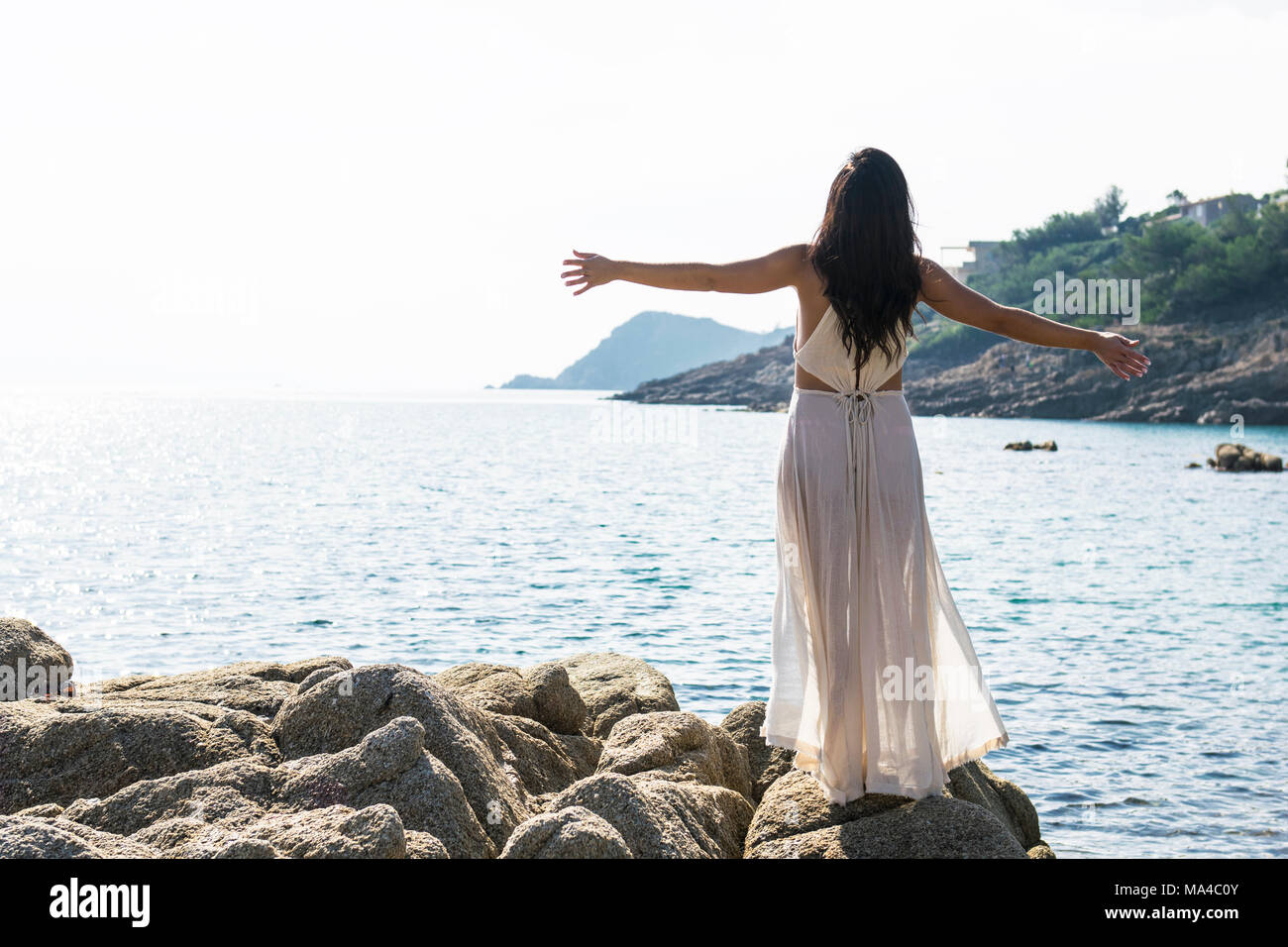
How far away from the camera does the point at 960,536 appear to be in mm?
30750

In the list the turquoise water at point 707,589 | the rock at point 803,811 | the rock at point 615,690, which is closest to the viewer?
the rock at point 803,811

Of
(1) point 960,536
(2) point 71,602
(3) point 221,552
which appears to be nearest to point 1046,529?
(1) point 960,536

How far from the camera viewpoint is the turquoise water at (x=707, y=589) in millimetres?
10742

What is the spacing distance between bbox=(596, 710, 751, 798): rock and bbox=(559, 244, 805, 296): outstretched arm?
8.26 ft

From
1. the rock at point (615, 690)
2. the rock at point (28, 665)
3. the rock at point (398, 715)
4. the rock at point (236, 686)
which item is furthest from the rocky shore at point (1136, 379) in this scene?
the rock at point (398, 715)

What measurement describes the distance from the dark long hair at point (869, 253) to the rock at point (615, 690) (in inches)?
145

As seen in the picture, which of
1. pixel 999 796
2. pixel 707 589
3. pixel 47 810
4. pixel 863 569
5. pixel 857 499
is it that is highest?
pixel 857 499

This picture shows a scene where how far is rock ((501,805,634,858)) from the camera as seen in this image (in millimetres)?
4035

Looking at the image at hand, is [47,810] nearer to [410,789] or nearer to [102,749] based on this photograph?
[102,749]

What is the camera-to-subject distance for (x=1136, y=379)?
315 feet

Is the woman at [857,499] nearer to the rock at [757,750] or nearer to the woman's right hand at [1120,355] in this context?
the woman's right hand at [1120,355]

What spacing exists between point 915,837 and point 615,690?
3858 mm

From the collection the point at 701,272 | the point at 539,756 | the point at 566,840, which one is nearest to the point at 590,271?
the point at 701,272
